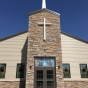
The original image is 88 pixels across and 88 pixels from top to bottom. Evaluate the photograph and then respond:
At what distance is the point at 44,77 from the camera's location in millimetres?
10516

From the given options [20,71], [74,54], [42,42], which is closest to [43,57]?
[42,42]

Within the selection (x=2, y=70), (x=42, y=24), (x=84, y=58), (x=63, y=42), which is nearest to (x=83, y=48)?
(x=84, y=58)

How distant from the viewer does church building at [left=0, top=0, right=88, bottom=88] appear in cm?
1061

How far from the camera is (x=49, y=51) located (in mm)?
11023

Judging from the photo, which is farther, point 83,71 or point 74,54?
point 74,54

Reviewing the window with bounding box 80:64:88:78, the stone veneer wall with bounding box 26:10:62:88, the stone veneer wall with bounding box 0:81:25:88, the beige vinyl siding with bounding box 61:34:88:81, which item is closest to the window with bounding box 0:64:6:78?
the stone veneer wall with bounding box 0:81:25:88

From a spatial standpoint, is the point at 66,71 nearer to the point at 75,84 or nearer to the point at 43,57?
the point at 75,84

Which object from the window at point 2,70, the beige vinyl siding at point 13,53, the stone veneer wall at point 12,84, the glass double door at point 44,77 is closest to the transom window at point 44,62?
the glass double door at point 44,77

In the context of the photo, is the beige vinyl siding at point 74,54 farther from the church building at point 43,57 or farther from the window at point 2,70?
the window at point 2,70

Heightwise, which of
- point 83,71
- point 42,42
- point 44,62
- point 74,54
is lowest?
point 83,71

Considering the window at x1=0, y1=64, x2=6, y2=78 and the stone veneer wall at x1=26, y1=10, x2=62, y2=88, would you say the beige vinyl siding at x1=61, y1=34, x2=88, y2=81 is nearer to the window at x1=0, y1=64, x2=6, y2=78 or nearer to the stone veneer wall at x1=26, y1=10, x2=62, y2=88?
the stone veneer wall at x1=26, y1=10, x2=62, y2=88

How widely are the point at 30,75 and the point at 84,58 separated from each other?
4596mm

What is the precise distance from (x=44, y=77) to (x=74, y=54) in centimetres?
337

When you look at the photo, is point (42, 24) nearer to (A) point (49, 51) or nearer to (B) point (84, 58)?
(A) point (49, 51)
